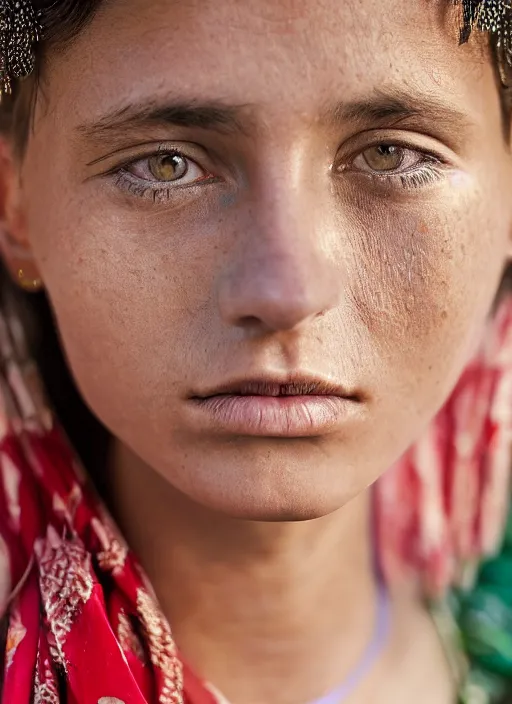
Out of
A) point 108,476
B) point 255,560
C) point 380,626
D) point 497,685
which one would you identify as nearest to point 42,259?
point 108,476

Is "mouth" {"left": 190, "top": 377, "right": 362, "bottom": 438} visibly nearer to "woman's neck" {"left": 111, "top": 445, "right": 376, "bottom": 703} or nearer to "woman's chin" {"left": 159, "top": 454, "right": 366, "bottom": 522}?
"woman's chin" {"left": 159, "top": 454, "right": 366, "bottom": 522}

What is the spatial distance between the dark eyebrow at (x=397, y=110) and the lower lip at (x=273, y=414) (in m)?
0.32

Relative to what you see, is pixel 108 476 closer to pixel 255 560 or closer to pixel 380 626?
pixel 255 560

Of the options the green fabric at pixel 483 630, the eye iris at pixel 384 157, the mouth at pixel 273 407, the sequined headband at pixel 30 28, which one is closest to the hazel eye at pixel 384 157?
the eye iris at pixel 384 157

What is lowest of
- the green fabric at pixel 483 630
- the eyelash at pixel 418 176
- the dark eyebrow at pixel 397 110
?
the green fabric at pixel 483 630

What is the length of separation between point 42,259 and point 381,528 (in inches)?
34.6

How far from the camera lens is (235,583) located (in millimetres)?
1278

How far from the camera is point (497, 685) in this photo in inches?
63.6

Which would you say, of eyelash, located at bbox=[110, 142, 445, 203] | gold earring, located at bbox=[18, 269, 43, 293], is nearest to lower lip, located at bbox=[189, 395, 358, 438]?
eyelash, located at bbox=[110, 142, 445, 203]

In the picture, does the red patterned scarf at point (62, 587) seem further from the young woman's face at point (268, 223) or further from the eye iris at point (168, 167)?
the eye iris at point (168, 167)

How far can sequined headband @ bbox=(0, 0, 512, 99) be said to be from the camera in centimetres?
104

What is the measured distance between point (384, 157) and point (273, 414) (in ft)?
1.08

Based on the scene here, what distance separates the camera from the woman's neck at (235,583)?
1261 millimetres

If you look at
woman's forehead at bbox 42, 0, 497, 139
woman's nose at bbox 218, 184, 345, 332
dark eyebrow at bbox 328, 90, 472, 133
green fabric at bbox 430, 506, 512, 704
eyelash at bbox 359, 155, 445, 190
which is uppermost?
woman's forehead at bbox 42, 0, 497, 139
